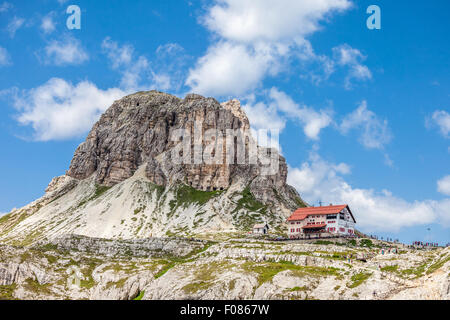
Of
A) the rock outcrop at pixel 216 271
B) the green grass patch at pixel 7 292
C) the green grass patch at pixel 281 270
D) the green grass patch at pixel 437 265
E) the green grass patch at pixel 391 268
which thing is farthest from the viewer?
the green grass patch at pixel 7 292

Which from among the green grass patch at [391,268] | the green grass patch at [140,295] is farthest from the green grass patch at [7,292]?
the green grass patch at [391,268]

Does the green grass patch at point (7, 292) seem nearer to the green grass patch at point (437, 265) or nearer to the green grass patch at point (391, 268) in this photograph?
the green grass patch at point (391, 268)

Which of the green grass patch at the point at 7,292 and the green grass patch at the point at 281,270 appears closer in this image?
the green grass patch at the point at 281,270

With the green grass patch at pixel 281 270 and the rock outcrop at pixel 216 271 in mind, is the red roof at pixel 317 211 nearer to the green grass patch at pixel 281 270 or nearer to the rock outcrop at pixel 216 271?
the rock outcrop at pixel 216 271

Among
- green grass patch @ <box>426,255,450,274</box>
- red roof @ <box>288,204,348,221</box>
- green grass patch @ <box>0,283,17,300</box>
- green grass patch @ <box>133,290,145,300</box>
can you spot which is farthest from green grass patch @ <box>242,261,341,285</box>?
green grass patch @ <box>0,283,17,300</box>

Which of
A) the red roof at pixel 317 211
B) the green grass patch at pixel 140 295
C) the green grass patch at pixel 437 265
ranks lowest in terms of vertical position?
the green grass patch at pixel 140 295

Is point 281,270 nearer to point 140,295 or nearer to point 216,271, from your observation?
point 216,271

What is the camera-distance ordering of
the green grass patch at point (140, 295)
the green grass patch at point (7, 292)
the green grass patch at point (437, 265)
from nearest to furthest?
the green grass patch at point (437, 265), the green grass patch at point (7, 292), the green grass patch at point (140, 295)

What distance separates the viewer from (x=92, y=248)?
169375 millimetres

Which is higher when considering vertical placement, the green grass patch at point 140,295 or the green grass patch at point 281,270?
the green grass patch at point 281,270

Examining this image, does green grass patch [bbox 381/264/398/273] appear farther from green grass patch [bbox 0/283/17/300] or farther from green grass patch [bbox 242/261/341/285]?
green grass patch [bbox 0/283/17/300]
